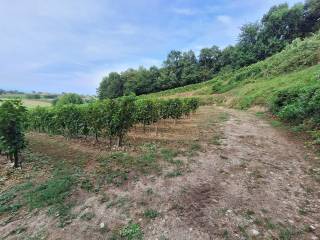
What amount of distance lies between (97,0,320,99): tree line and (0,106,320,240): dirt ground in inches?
1901

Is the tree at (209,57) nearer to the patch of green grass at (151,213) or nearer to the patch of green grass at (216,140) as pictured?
the patch of green grass at (216,140)

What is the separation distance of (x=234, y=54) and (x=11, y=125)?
54.6 m

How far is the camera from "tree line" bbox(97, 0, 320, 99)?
4994 centimetres

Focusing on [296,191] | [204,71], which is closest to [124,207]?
[296,191]

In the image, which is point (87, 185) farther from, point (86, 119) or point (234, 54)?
point (234, 54)

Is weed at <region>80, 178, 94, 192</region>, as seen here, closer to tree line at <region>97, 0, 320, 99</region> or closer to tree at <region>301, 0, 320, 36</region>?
tree line at <region>97, 0, 320, 99</region>

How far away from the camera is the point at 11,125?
6.98 metres

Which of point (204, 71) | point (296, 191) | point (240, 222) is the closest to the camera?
point (240, 222)

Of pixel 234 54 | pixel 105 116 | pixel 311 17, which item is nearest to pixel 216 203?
pixel 105 116

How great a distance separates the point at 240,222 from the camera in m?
3.77

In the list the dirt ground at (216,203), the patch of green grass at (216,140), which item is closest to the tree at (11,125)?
the dirt ground at (216,203)

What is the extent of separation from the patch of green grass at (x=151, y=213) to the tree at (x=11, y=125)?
5285mm

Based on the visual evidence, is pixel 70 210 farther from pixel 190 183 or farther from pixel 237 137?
pixel 237 137

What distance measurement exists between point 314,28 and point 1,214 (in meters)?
62.3
